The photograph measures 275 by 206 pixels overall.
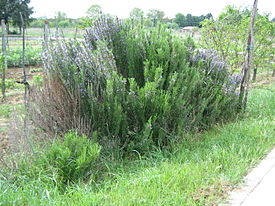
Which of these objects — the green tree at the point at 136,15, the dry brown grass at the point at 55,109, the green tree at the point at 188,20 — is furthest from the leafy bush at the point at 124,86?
the green tree at the point at 188,20

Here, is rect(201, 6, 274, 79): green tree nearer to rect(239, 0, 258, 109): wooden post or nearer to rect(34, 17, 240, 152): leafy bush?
rect(239, 0, 258, 109): wooden post

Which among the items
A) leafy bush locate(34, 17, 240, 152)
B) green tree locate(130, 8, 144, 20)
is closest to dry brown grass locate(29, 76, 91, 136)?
leafy bush locate(34, 17, 240, 152)

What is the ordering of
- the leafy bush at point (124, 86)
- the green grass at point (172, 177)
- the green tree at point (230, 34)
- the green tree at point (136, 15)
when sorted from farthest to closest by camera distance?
1. the green tree at point (230, 34)
2. the green tree at point (136, 15)
3. the leafy bush at point (124, 86)
4. the green grass at point (172, 177)

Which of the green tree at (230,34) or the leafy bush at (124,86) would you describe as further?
the green tree at (230,34)

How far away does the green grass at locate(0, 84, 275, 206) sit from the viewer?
2.86 metres

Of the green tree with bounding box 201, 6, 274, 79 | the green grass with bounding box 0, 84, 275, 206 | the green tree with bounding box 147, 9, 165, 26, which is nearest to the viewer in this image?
the green grass with bounding box 0, 84, 275, 206

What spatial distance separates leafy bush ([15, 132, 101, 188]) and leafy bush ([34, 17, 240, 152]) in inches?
26.1

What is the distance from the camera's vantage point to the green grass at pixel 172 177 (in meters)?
2.86

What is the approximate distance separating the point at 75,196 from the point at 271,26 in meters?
11.3

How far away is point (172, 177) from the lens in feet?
10.8

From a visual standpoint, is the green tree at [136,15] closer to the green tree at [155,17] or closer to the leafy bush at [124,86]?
the green tree at [155,17]

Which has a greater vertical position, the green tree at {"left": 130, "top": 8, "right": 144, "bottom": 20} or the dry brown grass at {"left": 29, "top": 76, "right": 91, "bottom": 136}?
the green tree at {"left": 130, "top": 8, "right": 144, "bottom": 20}

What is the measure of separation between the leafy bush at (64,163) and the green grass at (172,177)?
0.33ft

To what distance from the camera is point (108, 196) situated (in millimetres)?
2928
